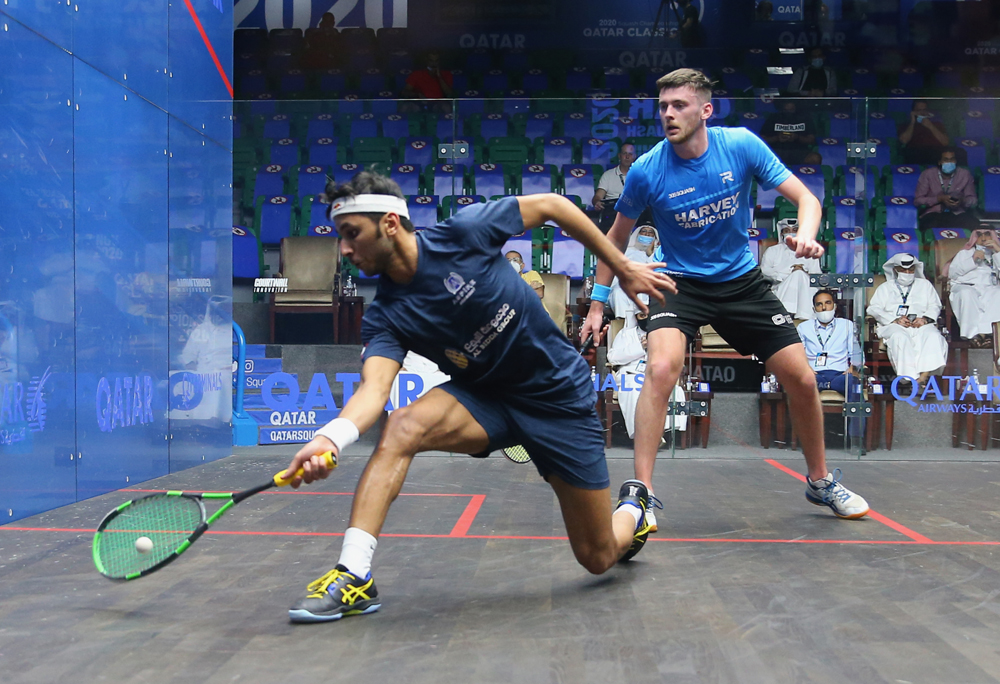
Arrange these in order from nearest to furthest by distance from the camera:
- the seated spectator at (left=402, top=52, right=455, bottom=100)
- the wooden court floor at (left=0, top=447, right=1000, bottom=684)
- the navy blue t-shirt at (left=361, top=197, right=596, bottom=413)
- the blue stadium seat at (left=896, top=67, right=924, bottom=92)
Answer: the wooden court floor at (left=0, top=447, right=1000, bottom=684), the navy blue t-shirt at (left=361, top=197, right=596, bottom=413), the seated spectator at (left=402, top=52, right=455, bottom=100), the blue stadium seat at (left=896, top=67, right=924, bottom=92)

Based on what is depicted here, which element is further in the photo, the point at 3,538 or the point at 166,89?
the point at 166,89

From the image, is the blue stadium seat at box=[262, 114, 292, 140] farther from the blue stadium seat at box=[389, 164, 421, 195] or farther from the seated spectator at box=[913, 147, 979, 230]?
the seated spectator at box=[913, 147, 979, 230]

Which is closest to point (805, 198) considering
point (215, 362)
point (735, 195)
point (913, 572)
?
point (735, 195)

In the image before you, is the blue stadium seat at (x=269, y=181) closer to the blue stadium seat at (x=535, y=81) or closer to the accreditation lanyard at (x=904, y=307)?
the accreditation lanyard at (x=904, y=307)

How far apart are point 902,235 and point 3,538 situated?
202 inches

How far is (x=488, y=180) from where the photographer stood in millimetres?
6062

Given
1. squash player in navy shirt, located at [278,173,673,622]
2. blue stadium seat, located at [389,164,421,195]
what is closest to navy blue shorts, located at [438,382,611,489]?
squash player in navy shirt, located at [278,173,673,622]

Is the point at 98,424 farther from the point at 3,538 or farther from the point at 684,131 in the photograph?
the point at 684,131

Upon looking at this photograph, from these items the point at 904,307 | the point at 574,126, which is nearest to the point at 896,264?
the point at 904,307

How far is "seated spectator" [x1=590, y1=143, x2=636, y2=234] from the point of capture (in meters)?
5.77

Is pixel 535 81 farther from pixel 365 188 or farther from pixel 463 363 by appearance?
pixel 365 188

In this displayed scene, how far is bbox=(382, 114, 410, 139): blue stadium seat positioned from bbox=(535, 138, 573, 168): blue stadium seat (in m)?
0.86

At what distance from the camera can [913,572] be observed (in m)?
2.71

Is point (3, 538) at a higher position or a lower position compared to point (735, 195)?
lower
